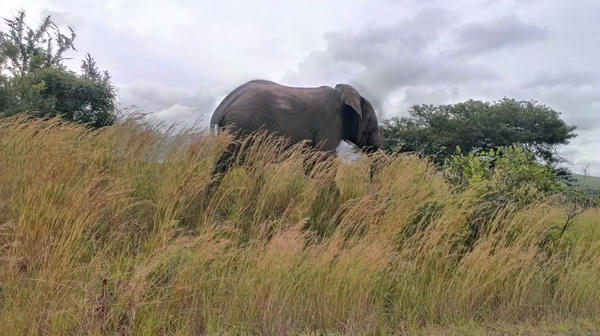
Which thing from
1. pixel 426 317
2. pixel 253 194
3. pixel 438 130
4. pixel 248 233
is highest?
pixel 438 130

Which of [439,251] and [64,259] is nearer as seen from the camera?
[64,259]

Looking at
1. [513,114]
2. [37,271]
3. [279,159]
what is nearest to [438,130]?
[513,114]

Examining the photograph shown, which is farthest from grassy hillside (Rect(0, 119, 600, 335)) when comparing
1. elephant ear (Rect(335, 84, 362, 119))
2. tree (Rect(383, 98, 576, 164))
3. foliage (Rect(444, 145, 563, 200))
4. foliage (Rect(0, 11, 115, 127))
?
tree (Rect(383, 98, 576, 164))

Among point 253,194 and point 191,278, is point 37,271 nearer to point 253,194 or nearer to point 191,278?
point 191,278

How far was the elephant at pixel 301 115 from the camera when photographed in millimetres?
5863

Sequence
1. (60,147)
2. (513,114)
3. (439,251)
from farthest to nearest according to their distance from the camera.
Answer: (513,114) < (60,147) < (439,251)

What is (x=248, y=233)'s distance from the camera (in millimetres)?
4789

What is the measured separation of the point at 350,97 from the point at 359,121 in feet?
1.64

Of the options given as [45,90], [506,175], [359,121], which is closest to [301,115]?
[359,121]

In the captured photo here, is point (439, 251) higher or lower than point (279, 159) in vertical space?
lower

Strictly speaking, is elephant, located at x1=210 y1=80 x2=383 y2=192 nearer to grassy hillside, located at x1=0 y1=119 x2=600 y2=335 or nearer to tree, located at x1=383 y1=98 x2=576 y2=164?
grassy hillside, located at x1=0 y1=119 x2=600 y2=335

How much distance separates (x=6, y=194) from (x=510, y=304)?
4744mm

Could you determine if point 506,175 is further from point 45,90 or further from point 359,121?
point 45,90

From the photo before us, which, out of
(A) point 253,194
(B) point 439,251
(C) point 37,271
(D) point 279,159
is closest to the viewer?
(C) point 37,271
